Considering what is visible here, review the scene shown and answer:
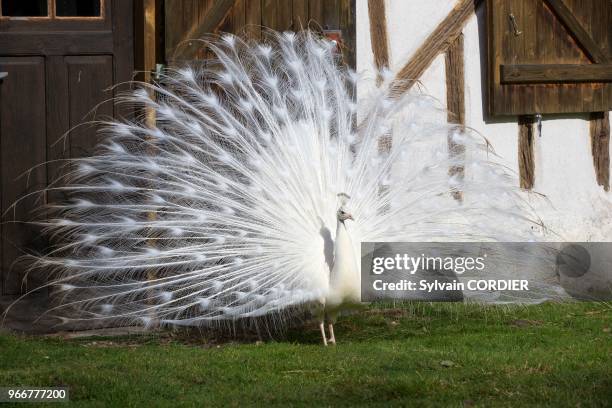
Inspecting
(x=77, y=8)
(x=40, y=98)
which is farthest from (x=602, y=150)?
(x=40, y=98)

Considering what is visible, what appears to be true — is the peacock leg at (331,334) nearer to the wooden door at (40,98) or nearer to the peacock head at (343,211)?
the peacock head at (343,211)

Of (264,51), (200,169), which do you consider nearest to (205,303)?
(200,169)

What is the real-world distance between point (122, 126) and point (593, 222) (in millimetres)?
4005

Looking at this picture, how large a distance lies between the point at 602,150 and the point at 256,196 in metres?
3.33

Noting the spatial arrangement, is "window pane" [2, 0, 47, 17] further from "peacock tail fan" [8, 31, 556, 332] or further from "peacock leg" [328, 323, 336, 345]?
"peacock leg" [328, 323, 336, 345]

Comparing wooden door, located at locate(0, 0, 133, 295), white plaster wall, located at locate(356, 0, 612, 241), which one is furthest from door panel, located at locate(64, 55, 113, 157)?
white plaster wall, located at locate(356, 0, 612, 241)

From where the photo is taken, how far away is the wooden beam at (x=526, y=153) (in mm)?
8930

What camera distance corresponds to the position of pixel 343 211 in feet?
22.7

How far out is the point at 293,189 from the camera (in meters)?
7.29

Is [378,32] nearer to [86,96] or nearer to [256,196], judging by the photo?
[256,196]

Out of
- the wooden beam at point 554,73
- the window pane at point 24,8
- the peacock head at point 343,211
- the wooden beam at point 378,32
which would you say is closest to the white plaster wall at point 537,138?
the wooden beam at point 378,32

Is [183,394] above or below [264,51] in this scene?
below

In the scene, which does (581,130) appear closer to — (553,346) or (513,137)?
(513,137)

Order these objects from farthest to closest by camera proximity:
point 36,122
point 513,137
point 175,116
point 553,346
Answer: point 513,137, point 36,122, point 175,116, point 553,346
